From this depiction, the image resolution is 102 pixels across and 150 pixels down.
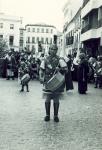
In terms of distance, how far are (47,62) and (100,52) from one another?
90.0 feet

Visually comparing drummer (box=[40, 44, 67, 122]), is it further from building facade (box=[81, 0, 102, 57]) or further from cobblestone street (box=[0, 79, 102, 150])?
building facade (box=[81, 0, 102, 57])

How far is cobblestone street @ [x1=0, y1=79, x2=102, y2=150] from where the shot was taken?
28.4 feet

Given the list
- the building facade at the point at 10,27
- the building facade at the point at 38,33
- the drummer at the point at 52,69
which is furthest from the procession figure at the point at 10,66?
the building facade at the point at 38,33

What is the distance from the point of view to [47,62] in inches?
472

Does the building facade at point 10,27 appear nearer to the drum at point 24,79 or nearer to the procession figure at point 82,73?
the procession figure at point 82,73

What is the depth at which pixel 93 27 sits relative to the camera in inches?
1816

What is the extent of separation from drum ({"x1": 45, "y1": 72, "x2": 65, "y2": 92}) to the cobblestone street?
445 mm

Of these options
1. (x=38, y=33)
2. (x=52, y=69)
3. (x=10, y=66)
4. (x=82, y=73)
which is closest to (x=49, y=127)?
(x=52, y=69)

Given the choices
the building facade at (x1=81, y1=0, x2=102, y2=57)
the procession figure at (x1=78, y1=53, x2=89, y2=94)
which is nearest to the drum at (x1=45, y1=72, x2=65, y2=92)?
the procession figure at (x1=78, y1=53, x2=89, y2=94)

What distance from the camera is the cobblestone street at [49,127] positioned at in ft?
28.4

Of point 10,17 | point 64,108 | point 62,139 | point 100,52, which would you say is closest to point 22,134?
point 62,139

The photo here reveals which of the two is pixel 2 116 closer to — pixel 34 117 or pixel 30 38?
pixel 34 117

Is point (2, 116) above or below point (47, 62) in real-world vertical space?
below

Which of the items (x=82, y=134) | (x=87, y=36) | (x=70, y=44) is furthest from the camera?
(x=70, y=44)
